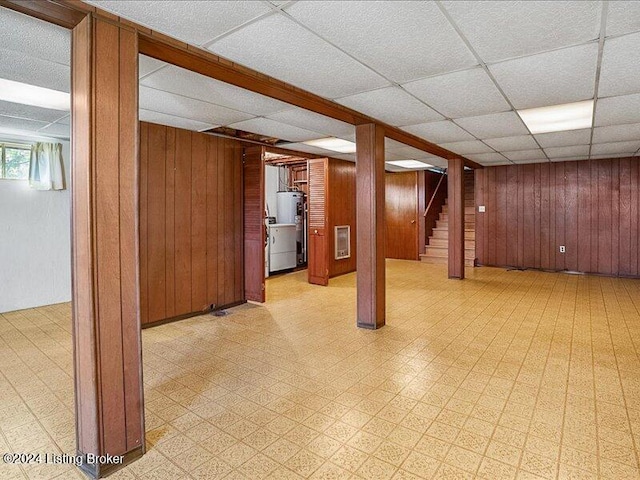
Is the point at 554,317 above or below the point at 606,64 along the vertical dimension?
below

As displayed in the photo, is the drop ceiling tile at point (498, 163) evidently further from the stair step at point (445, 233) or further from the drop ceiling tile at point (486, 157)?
the stair step at point (445, 233)

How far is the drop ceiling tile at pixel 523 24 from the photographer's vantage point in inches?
76.0

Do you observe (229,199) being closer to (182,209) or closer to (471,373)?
(182,209)

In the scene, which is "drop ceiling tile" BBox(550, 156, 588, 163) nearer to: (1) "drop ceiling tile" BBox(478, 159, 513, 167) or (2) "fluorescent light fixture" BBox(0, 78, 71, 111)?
(1) "drop ceiling tile" BBox(478, 159, 513, 167)

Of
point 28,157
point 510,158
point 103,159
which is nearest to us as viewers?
point 103,159

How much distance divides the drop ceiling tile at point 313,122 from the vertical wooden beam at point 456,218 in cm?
306

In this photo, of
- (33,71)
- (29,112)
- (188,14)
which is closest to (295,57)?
(188,14)

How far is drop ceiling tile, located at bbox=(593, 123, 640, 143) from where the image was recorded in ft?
15.2

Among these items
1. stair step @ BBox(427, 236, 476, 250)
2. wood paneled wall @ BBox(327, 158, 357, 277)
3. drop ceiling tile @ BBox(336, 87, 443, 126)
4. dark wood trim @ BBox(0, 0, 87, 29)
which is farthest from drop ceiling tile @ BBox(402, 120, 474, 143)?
stair step @ BBox(427, 236, 476, 250)

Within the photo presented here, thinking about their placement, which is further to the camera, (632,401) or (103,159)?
(632,401)

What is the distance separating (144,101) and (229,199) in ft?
6.18

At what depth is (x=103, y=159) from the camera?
74.1 inches

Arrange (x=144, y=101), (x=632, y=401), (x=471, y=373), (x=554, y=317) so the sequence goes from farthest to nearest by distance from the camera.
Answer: (x=554, y=317), (x=144, y=101), (x=471, y=373), (x=632, y=401)

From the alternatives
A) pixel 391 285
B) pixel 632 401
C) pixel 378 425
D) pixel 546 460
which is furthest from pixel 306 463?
pixel 391 285
